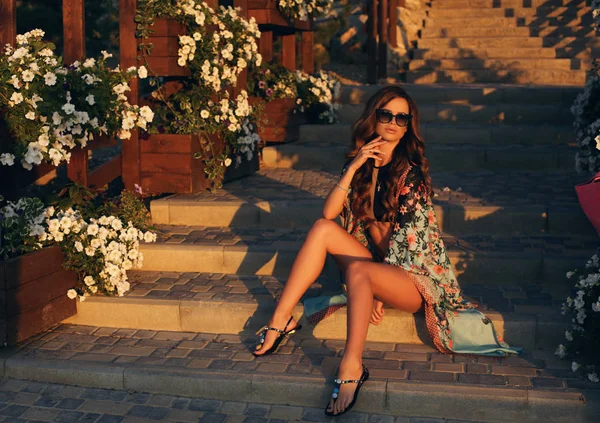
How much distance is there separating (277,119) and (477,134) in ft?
7.08

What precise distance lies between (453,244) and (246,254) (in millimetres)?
1454

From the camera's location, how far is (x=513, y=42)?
12320mm

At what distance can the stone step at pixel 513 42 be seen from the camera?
12078 millimetres

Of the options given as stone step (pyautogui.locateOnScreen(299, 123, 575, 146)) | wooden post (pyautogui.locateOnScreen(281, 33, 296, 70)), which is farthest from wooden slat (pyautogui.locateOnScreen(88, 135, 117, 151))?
wooden post (pyautogui.locateOnScreen(281, 33, 296, 70))

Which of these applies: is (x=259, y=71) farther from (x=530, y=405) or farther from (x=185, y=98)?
(x=530, y=405)

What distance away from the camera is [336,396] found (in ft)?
13.6

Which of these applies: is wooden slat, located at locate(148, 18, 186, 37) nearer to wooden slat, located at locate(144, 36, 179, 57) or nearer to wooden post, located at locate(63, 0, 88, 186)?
wooden slat, located at locate(144, 36, 179, 57)

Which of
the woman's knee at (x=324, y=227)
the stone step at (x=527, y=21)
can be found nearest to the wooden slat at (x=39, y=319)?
the woman's knee at (x=324, y=227)

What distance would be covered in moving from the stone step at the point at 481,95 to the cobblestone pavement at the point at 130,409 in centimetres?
607

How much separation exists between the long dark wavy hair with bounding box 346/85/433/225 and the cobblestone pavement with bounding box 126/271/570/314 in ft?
2.66

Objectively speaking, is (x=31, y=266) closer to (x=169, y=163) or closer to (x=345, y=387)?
(x=345, y=387)

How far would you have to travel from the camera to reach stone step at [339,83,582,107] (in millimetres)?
9477

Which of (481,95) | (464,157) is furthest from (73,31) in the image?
(481,95)

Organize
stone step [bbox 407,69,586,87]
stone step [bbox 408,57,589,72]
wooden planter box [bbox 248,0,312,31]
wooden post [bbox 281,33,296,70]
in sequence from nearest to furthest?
wooden planter box [bbox 248,0,312,31] → wooden post [bbox 281,33,296,70] → stone step [bbox 407,69,586,87] → stone step [bbox 408,57,589,72]
